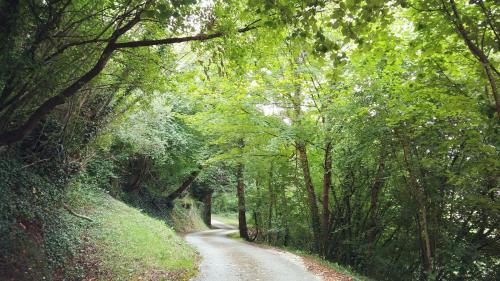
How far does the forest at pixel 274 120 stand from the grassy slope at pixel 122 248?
78 millimetres

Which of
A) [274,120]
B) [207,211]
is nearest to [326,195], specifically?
[274,120]

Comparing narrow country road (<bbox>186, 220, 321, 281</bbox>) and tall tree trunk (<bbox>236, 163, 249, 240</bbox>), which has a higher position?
tall tree trunk (<bbox>236, 163, 249, 240</bbox>)

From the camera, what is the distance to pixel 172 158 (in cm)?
2253

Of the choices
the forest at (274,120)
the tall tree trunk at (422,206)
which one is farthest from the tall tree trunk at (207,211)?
the tall tree trunk at (422,206)

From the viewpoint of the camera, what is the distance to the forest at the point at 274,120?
500cm

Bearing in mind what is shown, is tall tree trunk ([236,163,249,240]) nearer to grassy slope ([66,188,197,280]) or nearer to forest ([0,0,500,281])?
forest ([0,0,500,281])

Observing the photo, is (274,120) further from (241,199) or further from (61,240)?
(241,199)

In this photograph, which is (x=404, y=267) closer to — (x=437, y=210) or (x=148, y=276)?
(x=437, y=210)

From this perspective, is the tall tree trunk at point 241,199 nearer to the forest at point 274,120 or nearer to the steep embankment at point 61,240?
the forest at point 274,120

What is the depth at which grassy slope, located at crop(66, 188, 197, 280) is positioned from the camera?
29.7 feet

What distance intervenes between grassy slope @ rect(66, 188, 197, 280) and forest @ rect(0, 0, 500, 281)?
0.26 ft

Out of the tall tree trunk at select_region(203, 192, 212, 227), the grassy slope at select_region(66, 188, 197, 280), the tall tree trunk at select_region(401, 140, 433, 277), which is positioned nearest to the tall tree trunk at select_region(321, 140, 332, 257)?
the tall tree trunk at select_region(401, 140, 433, 277)

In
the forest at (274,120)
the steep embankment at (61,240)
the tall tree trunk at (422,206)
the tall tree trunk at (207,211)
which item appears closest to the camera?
the forest at (274,120)

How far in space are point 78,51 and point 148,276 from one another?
585cm
